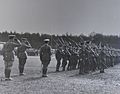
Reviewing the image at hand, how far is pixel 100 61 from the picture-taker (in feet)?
96.2

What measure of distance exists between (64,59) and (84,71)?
3.93 m

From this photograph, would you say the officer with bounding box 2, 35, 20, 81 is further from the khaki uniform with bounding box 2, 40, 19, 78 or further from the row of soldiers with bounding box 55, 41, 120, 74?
the row of soldiers with bounding box 55, 41, 120, 74

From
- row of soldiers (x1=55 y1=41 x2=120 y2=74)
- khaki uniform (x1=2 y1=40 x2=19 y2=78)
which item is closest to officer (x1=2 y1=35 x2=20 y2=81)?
khaki uniform (x1=2 y1=40 x2=19 y2=78)

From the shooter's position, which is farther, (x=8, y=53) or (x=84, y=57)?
(x=84, y=57)

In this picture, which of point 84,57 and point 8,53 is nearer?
point 8,53

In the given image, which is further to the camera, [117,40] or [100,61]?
[117,40]

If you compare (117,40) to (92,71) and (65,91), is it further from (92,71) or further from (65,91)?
(65,91)

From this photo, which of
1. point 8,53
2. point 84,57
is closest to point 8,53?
point 8,53

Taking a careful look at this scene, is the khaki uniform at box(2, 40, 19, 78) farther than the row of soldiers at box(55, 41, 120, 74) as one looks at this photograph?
No

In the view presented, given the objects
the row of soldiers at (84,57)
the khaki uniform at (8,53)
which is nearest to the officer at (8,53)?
the khaki uniform at (8,53)

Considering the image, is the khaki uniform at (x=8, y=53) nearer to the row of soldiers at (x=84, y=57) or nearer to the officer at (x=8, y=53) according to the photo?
the officer at (x=8, y=53)

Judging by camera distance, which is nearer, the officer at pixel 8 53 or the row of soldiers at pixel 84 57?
the officer at pixel 8 53

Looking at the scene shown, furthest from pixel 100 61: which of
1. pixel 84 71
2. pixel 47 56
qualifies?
pixel 47 56

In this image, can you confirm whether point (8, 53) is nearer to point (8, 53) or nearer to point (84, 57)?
point (8, 53)
